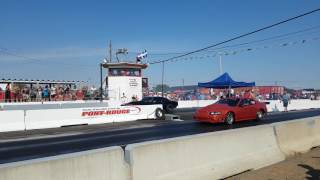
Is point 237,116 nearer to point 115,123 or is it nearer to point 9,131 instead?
point 115,123

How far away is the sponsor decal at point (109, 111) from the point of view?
22531 millimetres

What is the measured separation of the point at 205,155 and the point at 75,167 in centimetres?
307

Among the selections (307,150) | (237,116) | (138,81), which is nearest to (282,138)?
(307,150)

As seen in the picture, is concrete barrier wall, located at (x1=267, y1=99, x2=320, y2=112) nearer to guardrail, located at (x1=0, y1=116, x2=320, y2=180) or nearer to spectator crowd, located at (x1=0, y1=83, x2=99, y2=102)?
spectator crowd, located at (x1=0, y1=83, x2=99, y2=102)

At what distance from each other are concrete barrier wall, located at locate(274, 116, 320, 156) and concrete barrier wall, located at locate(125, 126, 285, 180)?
40cm

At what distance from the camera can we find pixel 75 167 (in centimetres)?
579

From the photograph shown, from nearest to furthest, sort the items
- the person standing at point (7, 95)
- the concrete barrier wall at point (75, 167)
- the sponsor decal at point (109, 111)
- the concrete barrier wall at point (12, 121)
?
the concrete barrier wall at point (75, 167), the concrete barrier wall at point (12, 121), the sponsor decal at point (109, 111), the person standing at point (7, 95)

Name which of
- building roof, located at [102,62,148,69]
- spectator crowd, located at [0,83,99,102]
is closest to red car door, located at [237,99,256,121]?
spectator crowd, located at [0,83,99,102]

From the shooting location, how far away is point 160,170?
711 cm

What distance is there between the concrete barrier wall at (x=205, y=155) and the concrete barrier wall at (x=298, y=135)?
1.33 feet

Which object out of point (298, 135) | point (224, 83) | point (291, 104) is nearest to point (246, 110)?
point (298, 135)

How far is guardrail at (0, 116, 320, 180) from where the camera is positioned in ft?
18.3

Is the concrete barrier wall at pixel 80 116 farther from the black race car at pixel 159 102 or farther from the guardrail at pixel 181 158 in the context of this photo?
the guardrail at pixel 181 158

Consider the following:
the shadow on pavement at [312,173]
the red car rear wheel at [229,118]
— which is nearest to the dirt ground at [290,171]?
the shadow on pavement at [312,173]
